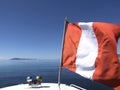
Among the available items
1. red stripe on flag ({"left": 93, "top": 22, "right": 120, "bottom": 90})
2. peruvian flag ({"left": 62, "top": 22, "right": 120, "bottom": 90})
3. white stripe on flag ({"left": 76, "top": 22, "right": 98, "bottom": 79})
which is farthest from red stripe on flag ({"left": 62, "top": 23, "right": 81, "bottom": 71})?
red stripe on flag ({"left": 93, "top": 22, "right": 120, "bottom": 90})

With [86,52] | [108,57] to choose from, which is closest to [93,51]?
[86,52]

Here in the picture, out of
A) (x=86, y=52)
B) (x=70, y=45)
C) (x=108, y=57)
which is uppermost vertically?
(x=70, y=45)

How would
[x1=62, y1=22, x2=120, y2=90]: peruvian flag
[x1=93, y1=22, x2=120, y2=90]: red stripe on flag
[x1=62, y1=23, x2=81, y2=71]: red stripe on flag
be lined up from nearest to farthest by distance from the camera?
[x1=93, y1=22, x2=120, y2=90]: red stripe on flag < [x1=62, y1=22, x2=120, y2=90]: peruvian flag < [x1=62, y1=23, x2=81, y2=71]: red stripe on flag

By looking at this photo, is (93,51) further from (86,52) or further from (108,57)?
(108,57)

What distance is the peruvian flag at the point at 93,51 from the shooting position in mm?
10633

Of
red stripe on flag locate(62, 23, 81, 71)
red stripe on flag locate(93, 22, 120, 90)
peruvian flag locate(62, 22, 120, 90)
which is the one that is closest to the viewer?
red stripe on flag locate(93, 22, 120, 90)

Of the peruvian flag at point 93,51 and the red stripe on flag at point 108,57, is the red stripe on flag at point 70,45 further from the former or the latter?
the red stripe on flag at point 108,57

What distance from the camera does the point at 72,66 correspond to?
13.0 meters

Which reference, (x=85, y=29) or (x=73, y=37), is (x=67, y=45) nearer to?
(x=73, y=37)

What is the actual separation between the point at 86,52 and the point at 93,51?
48 centimetres

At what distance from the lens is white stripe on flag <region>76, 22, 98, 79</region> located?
11.8 m

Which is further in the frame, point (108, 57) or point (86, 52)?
point (86, 52)

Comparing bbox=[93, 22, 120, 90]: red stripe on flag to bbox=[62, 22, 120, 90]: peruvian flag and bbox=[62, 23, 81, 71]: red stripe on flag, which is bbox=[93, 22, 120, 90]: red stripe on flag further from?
bbox=[62, 23, 81, 71]: red stripe on flag

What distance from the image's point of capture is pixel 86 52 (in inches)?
480
